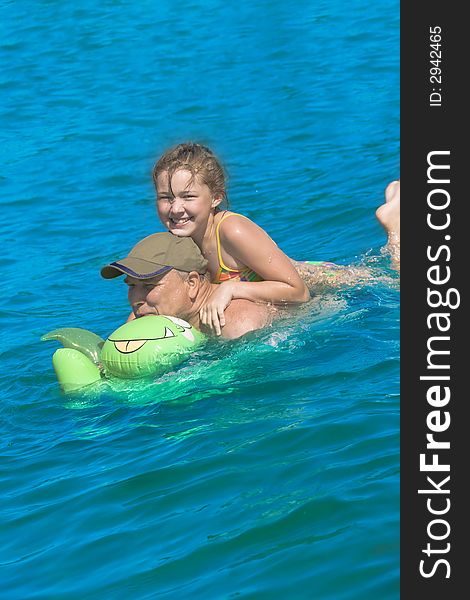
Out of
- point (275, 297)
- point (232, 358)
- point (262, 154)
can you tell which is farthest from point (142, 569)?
point (262, 154)

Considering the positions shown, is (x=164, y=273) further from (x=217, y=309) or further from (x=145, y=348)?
(x=145, y=348)

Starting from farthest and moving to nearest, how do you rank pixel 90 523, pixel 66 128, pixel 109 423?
pixel 66 128 → pixel 109 423 → pixel 90 523

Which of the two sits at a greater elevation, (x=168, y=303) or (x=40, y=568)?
(x=168, y=303)

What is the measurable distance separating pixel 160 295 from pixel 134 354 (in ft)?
1.69

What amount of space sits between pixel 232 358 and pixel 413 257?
2.54 meters

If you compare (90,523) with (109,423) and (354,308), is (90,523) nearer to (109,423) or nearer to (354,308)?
(109,423)

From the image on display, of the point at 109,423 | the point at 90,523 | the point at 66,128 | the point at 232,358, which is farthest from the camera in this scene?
the point at 66,128

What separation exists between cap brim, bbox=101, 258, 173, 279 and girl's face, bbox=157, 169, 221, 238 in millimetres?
479

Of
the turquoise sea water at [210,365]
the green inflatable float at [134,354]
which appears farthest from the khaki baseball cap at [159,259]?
the turquoise sea water at [210,365]

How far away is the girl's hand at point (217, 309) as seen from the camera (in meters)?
6.51

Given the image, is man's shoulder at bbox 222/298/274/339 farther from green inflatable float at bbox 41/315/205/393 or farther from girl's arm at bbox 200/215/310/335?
green inflatable float at bbox 41/315/205/393

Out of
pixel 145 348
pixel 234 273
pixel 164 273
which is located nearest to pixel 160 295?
pixel 164 273

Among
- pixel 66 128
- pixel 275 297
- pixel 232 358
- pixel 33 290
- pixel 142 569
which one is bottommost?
pixel 142 569

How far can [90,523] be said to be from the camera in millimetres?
4965
